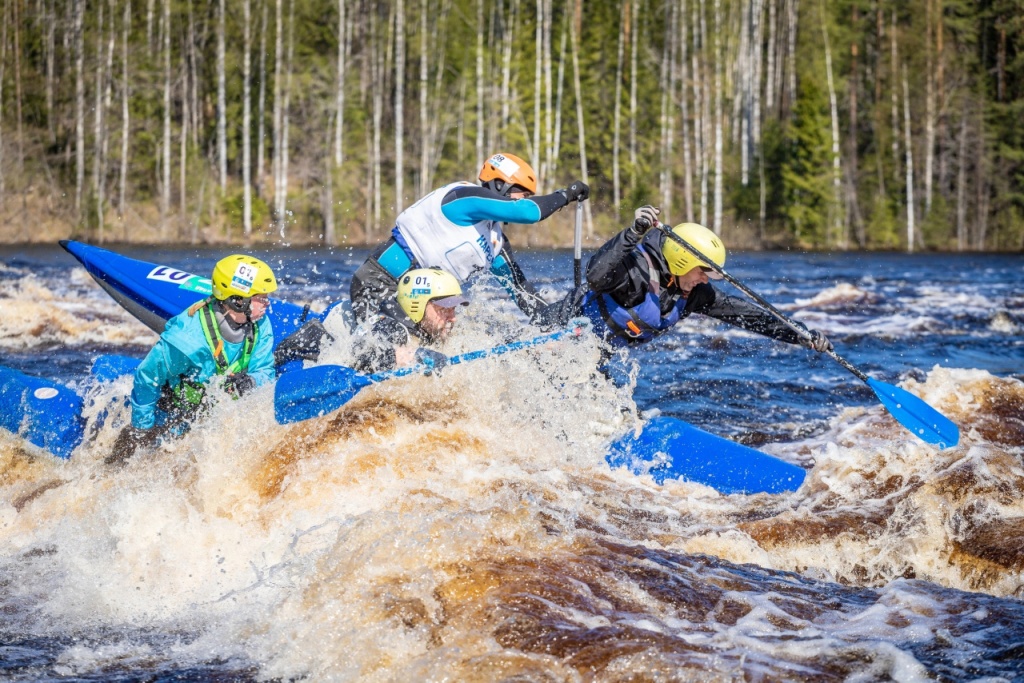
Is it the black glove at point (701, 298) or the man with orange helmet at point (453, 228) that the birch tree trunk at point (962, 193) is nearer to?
the black glove at point (701, 298)

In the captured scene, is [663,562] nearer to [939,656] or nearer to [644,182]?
[939,656]

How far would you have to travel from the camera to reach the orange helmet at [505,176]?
23.9 ft

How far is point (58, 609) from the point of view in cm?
470

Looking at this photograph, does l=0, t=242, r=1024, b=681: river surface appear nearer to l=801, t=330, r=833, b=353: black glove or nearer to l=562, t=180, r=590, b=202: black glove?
l=801, t=330, r=833, b=353: black glove

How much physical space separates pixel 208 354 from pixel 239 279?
0.52 metres

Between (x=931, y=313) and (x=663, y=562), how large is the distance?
40.7ft

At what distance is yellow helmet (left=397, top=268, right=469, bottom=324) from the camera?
6535 millimetres

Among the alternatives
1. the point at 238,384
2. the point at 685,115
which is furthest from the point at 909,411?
the point at 685,115

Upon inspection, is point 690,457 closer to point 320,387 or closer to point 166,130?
point 320,387

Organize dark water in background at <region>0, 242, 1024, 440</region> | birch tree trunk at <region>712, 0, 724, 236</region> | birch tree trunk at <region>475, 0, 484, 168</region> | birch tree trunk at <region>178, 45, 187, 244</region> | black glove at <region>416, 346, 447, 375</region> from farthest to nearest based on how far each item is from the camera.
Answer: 1. birch tree trunk at <region>712, 0, 724, 236</region>
2. birch tree trunk at <region>475, 0, 484, 168</region>
3. birch tree trunk at <region>178, 45, 187, 244</region>
4. dark water in background at <region>0, 242, 1024, 440</region>
5. black glove at <region>416, 346, 447, 375</region>

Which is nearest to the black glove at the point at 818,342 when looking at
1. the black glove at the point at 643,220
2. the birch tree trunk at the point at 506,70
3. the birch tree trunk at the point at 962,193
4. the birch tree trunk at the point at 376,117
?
the black glove at the point at 643,220

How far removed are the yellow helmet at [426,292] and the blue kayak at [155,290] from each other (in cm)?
198

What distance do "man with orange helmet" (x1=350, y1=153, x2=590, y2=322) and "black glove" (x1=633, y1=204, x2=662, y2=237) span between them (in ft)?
2.60

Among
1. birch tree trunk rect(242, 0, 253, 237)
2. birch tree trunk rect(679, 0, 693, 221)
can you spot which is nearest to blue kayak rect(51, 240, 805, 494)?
birch tree trunk rect(242, 0, 253, 237)
